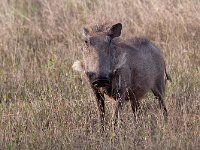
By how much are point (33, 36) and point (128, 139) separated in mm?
4507

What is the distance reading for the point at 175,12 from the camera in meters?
9.43

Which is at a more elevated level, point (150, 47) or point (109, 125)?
point (150, 47)

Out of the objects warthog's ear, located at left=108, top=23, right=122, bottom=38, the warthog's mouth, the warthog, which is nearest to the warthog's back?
the warthog

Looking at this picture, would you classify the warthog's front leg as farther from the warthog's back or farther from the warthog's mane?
the warthog's mane

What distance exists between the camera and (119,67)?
236 inches

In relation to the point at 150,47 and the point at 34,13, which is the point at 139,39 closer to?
the point at 150,47

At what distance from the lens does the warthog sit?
570 cm

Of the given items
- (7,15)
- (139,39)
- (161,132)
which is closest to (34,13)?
(7,15)

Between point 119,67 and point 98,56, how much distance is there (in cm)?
37

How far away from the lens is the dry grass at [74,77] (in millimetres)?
5590

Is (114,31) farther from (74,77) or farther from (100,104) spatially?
(74,77)

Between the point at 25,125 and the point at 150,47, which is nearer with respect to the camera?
the point at 25,125

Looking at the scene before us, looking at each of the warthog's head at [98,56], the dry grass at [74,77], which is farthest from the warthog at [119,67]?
the dry grass at [74,77]

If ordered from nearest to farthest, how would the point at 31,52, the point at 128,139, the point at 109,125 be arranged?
1. the point at 128,139
2. the point at 109,125
3. the point at 31,52
